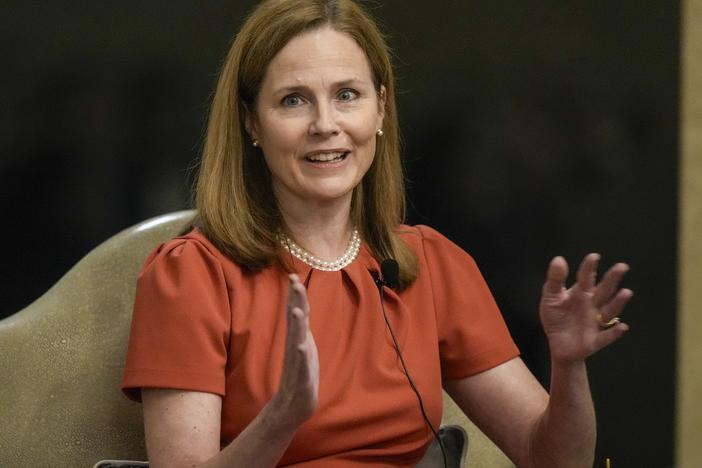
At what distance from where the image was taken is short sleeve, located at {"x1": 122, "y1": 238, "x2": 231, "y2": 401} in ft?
5.45

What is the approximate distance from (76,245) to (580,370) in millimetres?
1153

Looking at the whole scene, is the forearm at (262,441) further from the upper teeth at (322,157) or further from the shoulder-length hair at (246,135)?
A: the upper teeth at (322,157)

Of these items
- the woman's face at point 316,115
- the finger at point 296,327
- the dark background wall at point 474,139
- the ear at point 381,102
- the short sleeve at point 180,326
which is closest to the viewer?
the finger at point 296,327

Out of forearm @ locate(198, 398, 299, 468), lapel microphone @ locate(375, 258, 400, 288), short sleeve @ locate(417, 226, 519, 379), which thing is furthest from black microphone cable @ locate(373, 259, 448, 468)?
forearm @ locate(198, 398, 299, 468)

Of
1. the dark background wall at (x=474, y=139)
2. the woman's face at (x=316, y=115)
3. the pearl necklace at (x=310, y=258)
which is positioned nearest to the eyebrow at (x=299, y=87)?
the woman's face at (x=316, y=115)

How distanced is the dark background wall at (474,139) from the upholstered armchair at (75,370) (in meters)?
0.38

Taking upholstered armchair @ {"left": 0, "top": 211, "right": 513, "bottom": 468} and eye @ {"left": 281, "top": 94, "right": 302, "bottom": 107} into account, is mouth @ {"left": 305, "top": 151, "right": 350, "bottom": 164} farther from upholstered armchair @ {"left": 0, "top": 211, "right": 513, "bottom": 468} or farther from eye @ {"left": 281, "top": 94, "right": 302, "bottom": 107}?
upholstered armchair @ {"left": 0, "top": 211, "right": 513, "bottom": 468}

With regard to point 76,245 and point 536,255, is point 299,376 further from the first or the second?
point 536,255

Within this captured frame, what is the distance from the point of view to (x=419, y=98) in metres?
2.59

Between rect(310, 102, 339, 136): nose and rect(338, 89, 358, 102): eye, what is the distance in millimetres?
44

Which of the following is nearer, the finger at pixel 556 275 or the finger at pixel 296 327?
the finger at pixel 296 327

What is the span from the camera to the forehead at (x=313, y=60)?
178 cm

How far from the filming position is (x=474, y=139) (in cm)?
261

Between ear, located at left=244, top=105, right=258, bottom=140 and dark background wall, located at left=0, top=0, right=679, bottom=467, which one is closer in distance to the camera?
ear, located at left=244, top=105, right=258, bottom=140
